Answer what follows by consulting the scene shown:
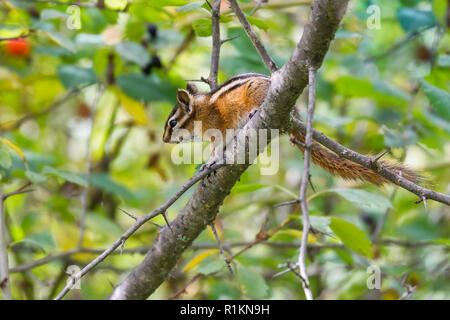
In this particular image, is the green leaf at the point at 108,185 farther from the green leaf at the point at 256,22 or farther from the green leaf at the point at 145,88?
the green leaf at the point at 256,22

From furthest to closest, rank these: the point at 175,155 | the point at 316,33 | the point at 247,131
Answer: the point at 175,155 → the point at 247,131 → the point at 316,33

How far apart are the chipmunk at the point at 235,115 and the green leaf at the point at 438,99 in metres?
0.37

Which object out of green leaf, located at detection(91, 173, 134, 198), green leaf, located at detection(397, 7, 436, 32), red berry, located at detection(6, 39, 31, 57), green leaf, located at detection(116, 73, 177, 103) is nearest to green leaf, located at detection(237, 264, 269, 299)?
green leaf, located at detection(91, 173, 134, 198)

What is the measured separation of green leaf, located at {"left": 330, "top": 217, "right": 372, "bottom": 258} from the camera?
1.77 meters

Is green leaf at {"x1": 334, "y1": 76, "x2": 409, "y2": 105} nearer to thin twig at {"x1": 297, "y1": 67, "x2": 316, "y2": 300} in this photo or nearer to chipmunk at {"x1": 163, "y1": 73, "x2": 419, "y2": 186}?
chipmunk at {"x1": 163, "y1": 73, "x2": 419, "y2": 186}

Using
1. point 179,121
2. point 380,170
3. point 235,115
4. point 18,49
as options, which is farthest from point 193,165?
point 380,170

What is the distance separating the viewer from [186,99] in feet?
7.22

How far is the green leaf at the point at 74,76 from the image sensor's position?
2404 millimetres

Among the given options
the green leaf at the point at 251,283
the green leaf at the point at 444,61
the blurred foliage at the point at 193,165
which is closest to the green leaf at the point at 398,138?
the blurred foliage at the point at 193,165

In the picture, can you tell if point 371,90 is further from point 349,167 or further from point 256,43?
point 256,43
